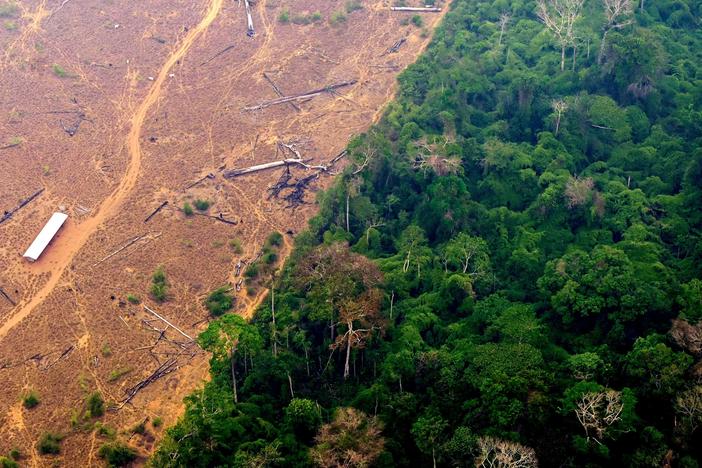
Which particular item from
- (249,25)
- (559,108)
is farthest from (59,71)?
(559,108)

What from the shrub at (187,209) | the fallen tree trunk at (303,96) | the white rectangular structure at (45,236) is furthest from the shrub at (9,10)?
the shrub at (187,209)

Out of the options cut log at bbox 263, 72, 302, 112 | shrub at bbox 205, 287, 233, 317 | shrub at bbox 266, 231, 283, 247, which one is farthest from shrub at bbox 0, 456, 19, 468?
cut log at bbox 263, 72, 302, 112

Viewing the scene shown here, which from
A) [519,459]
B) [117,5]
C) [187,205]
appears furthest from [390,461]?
[117,5]

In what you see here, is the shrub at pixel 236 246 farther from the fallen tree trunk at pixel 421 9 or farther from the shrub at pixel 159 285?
the fallen tree trunk at pixel 421 9

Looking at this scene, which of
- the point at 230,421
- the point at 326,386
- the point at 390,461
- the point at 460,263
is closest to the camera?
the point at 390,461

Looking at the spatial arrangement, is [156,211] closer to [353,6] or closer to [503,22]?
[353,6]

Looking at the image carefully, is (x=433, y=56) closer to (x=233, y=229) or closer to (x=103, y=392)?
(x=233, y=229)

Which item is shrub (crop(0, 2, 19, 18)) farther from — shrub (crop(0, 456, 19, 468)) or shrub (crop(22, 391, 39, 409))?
shrub (crop(0, 456, 19, 468))
